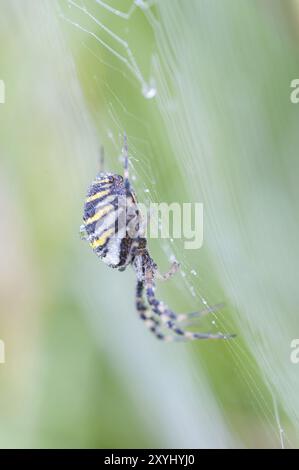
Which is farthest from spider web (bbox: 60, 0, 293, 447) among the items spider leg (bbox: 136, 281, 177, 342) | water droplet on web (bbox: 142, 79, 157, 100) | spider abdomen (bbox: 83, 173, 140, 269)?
spider leg (bbox: 136, 281, 177, 342)

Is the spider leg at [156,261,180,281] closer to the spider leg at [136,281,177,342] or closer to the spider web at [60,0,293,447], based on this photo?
the spider web at [60,0,293,447]

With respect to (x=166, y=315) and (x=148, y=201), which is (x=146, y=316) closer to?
(x=166, y=315)

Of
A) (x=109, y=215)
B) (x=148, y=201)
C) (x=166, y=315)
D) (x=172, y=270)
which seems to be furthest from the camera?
(x=166, y=315)

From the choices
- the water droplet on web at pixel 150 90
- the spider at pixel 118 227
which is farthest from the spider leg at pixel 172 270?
the water droplet on web at pixel 150 90

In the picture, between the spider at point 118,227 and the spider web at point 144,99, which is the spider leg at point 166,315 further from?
the spider web at point 144,99

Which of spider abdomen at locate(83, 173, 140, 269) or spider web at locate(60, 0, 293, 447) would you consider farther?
spider abdomen at locate(83, 173, 140, 269)

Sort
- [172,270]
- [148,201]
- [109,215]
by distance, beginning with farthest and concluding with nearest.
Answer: [172,270], [148,201], [109,215]

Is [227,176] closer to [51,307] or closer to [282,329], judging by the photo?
[282,329]

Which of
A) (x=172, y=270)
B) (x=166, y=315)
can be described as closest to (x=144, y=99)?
(x=172, y=270)
